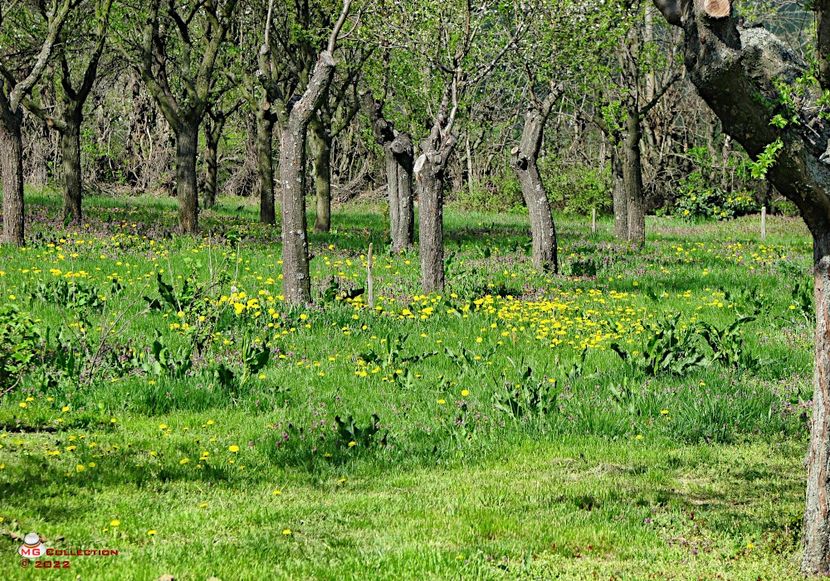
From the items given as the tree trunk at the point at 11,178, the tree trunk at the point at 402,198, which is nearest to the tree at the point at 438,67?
the tree trunk at the point at 402,198

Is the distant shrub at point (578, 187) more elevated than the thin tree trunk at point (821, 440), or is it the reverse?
the distant shrub at point (578, 187)

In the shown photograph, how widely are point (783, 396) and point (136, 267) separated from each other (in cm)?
1155

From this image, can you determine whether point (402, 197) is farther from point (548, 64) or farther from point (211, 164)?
point (211, 164)

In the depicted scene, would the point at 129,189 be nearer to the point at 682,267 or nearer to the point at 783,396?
the point at 682,267

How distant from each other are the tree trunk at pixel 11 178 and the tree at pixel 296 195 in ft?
25.2

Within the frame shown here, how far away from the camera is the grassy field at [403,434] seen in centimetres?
564

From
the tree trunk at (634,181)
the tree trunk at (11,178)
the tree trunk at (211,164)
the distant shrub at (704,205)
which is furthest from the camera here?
the distant shrub at (704,205)

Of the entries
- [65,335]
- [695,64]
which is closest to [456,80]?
[65,335]

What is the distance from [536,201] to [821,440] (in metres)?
13.7

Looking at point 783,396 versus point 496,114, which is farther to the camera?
point 496,114

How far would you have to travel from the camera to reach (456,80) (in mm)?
16172

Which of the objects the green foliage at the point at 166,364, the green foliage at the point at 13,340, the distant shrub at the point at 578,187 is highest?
the distant shrub at the point at 578,187

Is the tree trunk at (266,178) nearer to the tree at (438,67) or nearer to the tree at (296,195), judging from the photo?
the tree at (438,67)

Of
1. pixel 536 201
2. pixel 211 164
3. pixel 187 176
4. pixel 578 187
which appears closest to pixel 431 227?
pixel 536 201
